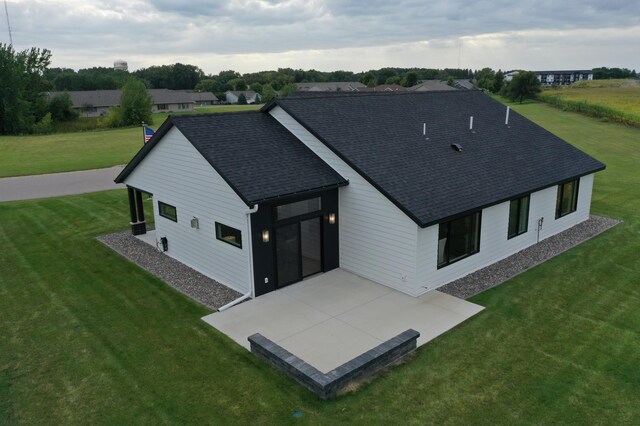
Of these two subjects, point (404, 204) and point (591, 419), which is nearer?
point (591, 419)

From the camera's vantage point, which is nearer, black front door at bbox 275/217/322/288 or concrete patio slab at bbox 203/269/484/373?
concrete patio slab at bbox 203/269/484/373

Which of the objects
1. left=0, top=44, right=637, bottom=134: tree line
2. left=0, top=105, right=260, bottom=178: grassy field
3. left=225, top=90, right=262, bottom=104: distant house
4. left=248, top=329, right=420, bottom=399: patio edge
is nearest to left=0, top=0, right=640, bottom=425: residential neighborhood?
left=248, top=329, right=420, bottom=399: patio edge

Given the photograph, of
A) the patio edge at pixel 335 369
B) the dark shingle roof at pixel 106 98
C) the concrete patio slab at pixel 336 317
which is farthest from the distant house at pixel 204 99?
the patio edge at pixel 335 369

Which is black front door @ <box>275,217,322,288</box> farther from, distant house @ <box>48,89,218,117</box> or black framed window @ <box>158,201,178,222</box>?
distant house @ <box>48,89,218,117</box>

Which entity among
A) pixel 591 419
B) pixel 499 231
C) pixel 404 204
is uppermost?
pixel 404 204

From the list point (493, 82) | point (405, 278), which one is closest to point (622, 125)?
point (405, 278)

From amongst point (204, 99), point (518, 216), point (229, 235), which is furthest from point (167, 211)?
point (204, 99)

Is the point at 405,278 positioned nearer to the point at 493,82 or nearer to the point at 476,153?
the point at 476,153
